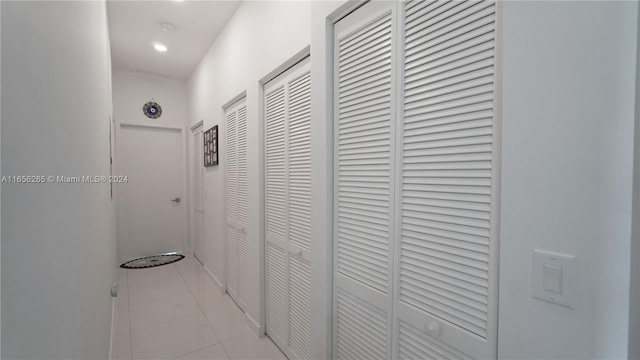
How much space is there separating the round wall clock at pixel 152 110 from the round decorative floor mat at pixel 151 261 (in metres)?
2.28

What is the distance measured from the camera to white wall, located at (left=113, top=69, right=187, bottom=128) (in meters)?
4.20

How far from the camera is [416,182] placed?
105 centimetres

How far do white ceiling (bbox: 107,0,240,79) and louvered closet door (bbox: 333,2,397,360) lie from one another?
75.6 inches

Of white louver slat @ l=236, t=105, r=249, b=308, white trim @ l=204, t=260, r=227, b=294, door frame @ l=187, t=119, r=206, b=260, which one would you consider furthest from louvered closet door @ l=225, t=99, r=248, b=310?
door frame @ l=187, t=119, r=206, b=260

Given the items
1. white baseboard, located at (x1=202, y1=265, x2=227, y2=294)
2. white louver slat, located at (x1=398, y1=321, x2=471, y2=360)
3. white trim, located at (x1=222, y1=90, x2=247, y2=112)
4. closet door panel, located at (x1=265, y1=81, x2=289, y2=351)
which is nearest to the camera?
white louver slat, located at (x1=398, y1=321, x2=471, y2=360)

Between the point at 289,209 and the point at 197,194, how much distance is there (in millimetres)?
2822

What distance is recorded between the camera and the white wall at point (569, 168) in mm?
580

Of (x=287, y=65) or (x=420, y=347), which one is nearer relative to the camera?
(x=420, y=347)

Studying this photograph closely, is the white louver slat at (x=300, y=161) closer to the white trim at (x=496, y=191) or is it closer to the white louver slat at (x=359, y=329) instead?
the white louver slat at (x=359, y=329)

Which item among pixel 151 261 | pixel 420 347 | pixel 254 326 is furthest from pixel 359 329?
pixel 151 261

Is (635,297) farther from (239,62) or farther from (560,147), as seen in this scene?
(239,62)

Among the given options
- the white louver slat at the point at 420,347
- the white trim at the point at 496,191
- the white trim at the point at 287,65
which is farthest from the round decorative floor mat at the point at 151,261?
the white trim at the point at 496,191

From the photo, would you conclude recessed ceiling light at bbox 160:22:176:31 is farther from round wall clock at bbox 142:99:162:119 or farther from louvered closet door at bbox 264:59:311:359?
round wall clock at bbox 142:99:162:119

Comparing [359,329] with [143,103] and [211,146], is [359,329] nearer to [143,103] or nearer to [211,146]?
[211,146]
